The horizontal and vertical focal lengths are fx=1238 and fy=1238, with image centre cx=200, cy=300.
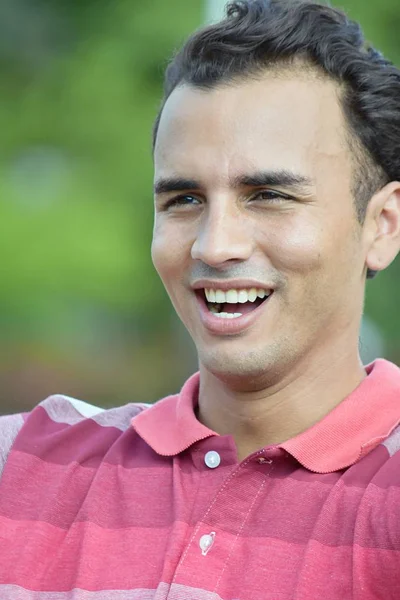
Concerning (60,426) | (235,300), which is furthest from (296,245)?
(60,426)

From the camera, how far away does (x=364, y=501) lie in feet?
7.35

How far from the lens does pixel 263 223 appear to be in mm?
2404

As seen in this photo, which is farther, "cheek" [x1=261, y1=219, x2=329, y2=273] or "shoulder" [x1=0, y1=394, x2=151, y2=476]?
"shoulder" [x1=0, y1=394, x2=151, y2=476]

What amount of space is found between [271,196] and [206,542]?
68cm

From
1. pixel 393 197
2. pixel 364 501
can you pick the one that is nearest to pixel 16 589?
pixel 364 501

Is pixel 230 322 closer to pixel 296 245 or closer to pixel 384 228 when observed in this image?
pixel 296 245

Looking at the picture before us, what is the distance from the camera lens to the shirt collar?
238cm

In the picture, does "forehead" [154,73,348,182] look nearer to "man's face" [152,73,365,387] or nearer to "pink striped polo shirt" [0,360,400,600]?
"man's face" [152,73,365,387]

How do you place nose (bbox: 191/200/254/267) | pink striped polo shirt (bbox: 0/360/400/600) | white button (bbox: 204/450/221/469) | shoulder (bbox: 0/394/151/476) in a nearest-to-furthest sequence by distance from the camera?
pink striped polo shirt (bbox: 0/360/400/600) < nose (bbox: 191/200/254/267) < white button (bbox: 204/450/221/469) < shoulder (bbox: 0/394/151/476)

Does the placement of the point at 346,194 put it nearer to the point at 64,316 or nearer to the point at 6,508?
the point at 6,508

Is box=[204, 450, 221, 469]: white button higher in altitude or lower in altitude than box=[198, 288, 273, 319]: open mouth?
lower

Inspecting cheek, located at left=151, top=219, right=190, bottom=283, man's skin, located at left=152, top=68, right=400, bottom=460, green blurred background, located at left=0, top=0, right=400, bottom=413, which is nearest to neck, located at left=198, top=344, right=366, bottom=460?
man's skin, located at left=152, top=68, right=400, bottom=460

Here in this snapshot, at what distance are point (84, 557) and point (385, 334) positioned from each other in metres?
7.60

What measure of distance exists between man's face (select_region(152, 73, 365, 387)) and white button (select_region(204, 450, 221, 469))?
0.55ft
